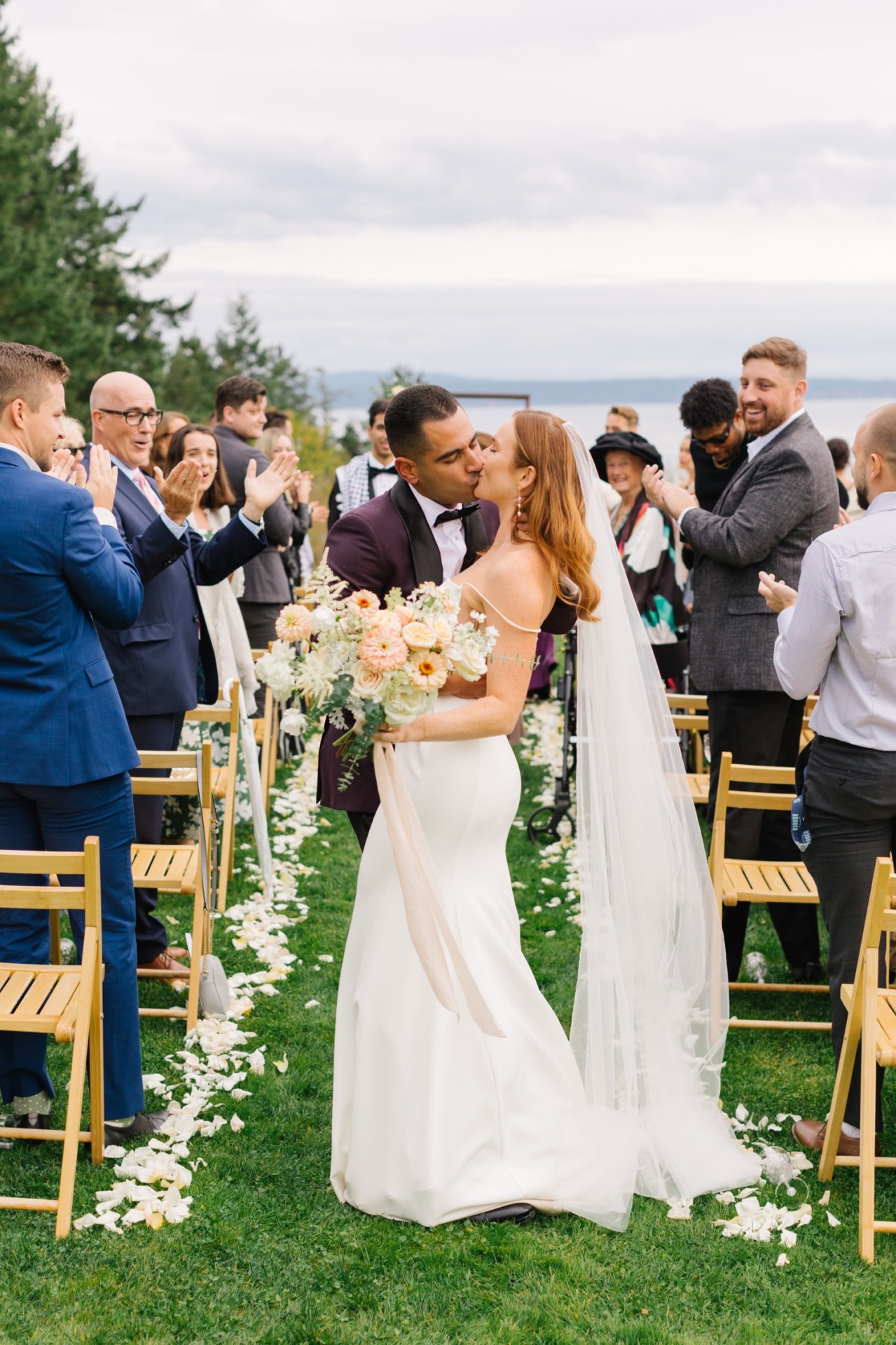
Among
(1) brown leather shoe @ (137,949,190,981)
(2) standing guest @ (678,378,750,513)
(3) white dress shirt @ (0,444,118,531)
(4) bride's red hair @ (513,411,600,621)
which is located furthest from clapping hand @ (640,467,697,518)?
(1) brown leather shoe @ (137,949,190,981)

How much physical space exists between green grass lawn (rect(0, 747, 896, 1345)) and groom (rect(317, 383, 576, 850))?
47.1 inches

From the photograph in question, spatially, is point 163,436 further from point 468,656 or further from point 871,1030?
point 871,1030

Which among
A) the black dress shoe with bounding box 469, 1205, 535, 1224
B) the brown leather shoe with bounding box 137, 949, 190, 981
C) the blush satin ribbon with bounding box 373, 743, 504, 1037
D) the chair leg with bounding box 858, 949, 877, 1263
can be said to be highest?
the blush satin ribbon with bounding box 373, 743, 504, 1037

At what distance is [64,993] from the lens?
153 inches

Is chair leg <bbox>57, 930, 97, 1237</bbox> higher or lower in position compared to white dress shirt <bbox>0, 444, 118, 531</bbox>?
lower

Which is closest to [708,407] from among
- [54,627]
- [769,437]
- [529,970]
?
[769,437]

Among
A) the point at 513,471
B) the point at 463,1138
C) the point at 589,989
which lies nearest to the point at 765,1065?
the point at 589,989

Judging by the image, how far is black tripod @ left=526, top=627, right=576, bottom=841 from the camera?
8.18 meters

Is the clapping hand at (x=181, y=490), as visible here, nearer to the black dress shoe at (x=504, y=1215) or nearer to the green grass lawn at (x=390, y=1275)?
the green grass lawn at (x=390, y=1275)

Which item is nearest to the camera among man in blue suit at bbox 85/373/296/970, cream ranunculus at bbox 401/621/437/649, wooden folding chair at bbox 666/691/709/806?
cream ranunculus at bbox 401/621/437/649

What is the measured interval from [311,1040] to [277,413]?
7.37 meters

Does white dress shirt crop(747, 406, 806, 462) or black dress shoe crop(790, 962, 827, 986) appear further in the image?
black dress shoe crop(790, 962, 827, 986)

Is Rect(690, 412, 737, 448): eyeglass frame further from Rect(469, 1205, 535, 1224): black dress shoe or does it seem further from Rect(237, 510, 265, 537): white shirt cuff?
Rect(469, 1205, 535, 1224): black dress shoe

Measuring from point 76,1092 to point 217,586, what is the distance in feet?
12.2
